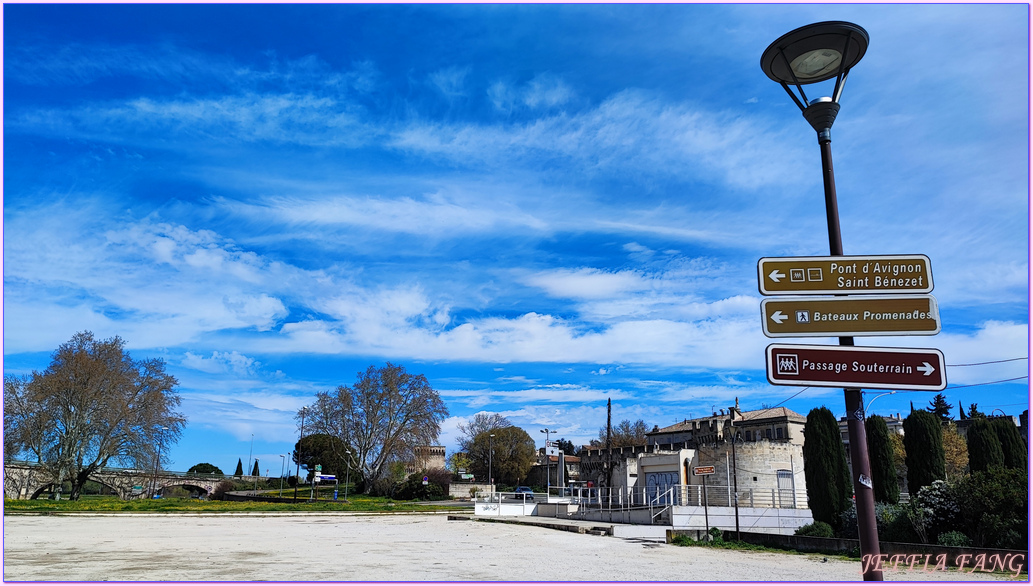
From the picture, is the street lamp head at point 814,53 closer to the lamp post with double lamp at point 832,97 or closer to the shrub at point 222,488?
the lamp post with double lamp at point 832,97

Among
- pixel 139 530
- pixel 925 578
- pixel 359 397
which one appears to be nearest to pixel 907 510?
pixel 925 578

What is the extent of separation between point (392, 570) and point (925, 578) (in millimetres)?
9408

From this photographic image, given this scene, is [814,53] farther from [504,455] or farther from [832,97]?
[504,455]

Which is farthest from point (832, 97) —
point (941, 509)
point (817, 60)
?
point (941, 509)

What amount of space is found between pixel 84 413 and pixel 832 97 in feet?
161

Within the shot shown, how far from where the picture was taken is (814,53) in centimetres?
508

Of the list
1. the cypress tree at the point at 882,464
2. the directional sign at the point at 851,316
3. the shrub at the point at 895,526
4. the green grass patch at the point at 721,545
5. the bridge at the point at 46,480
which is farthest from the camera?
the bridge at the point at 46,480

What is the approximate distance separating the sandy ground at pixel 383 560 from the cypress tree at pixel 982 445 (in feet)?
47.2

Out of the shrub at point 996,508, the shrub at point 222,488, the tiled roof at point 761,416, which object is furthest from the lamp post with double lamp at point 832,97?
the shrub at point 222,488

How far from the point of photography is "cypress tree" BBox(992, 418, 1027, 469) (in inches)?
1049

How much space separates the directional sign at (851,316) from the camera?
4730 mm

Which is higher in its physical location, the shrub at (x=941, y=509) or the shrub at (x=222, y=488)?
the shrub at (x=941, y=509)

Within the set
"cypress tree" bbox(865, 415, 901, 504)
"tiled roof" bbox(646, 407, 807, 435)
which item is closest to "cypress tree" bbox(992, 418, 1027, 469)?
"cypress tree" bbox(865, 415, 901, 504)

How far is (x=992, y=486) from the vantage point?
570 inches
